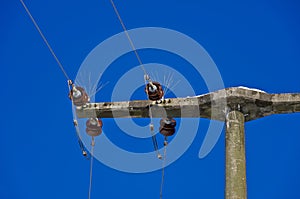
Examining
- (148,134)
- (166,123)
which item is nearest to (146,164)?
(148,134)

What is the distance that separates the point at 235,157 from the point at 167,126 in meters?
2.17

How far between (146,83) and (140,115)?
71 centimetres

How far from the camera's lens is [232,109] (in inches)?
361

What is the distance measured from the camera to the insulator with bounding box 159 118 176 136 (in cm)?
1026

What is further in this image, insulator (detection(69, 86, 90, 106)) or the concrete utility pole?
insulator (detection(69, 86, 90, 106))

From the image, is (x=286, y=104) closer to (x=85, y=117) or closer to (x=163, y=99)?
(x=163, y=99)

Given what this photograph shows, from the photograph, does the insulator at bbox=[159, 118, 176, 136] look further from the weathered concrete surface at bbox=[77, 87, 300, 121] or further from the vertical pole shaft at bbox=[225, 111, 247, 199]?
the vertical pole shaft at bbox=[225, 111, 247, 199]

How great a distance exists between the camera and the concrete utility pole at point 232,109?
8.37 metres

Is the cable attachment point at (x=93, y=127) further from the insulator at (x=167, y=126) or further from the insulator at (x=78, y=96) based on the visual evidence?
the insulator at (x=167, y=126)

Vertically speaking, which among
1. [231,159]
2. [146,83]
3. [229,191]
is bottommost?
[229,191]

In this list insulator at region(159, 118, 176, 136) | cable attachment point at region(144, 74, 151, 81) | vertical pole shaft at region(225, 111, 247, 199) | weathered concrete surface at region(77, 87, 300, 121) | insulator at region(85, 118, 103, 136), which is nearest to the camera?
vertical pole shaft at region(225, 111, 247, 199)

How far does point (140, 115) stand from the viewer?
10.3 metres

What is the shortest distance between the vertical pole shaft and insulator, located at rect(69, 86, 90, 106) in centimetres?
295

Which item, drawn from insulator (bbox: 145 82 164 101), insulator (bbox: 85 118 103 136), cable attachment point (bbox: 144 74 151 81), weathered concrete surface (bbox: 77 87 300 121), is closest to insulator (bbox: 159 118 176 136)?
weathered concrete surface (bbox: 77 87 300 121)
